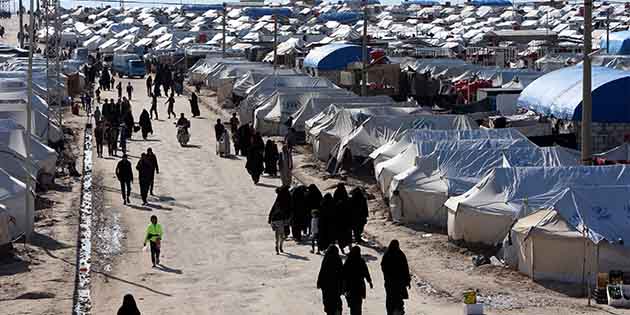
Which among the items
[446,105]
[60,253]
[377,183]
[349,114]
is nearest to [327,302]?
[60,253]

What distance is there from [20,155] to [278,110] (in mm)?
12996

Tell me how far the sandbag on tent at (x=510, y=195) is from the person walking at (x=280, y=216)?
2.55 meters

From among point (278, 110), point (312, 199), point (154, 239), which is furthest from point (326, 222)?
point (278, 110)

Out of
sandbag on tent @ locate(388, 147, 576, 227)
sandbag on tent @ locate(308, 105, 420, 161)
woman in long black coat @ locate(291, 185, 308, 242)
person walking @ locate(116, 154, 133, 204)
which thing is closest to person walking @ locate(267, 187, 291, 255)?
woman in long black coat @ locate(291, 185, 308, 242)

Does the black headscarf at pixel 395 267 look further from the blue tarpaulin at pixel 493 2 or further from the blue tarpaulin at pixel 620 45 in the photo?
the blue tarpaulin at pixel 493 2

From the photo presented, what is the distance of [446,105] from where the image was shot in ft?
131

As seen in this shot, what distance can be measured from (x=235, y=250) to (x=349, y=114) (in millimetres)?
10512

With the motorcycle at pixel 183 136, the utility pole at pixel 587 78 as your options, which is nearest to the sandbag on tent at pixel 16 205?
the utility pole at pixel 587 78

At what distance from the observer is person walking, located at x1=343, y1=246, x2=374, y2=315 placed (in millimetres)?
Answer: 13883

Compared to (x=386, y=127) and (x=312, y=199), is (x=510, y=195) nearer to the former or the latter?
(x=312, y=199)

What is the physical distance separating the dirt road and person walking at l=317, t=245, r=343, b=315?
1.14 metres

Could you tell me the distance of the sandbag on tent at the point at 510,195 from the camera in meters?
18.3

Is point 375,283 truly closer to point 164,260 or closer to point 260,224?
point 164,260

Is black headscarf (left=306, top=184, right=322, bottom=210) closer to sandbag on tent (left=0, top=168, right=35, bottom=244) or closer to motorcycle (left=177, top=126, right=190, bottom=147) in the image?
sandbag on tent (left=0, top=168, right=35, bottom=244)
